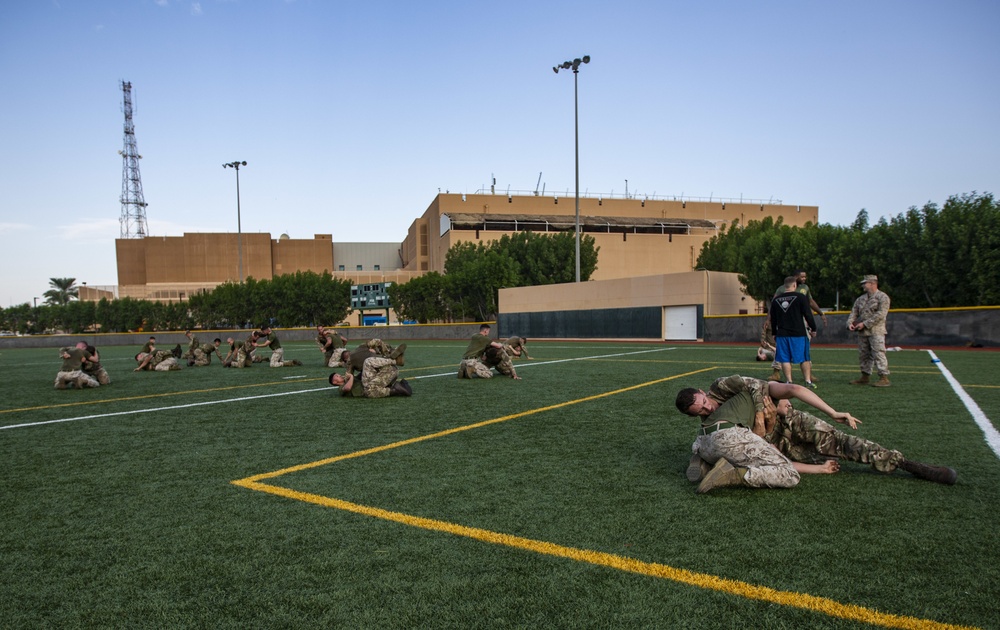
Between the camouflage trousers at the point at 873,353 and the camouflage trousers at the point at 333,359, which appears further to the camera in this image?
the camouflage trousers at the point at 333,359

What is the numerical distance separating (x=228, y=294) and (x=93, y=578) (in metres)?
61.6

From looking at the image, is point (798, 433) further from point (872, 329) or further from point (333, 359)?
point (333, 359)

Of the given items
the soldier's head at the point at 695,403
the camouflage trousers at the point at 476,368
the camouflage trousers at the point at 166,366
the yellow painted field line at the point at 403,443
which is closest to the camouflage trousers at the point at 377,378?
the camouflage trousers at the point at 476,368

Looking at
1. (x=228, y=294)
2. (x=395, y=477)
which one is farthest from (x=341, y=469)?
(x=228, y=294)

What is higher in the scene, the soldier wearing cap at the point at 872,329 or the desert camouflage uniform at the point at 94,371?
the soldier wearing cap at the point at 872,329

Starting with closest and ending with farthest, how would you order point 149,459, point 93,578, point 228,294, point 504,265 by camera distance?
point 93,578 < point 149,459 < point 504,265 < point 228,294

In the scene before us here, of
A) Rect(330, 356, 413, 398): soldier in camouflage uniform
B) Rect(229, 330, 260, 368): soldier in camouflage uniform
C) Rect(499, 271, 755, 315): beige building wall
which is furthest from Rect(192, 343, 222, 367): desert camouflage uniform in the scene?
Rect(499, 271, 755, 315): beige building wall

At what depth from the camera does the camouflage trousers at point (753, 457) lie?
4.27 metres

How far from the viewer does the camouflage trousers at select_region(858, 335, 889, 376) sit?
9.84m

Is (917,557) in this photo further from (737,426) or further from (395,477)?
(395,477)

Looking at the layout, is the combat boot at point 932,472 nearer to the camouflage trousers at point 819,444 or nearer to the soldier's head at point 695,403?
the camouflage trousers at point 819,444

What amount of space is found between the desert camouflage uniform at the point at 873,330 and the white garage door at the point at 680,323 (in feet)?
66.5

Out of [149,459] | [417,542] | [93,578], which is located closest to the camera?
[93,578]

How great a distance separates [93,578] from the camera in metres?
3.11
